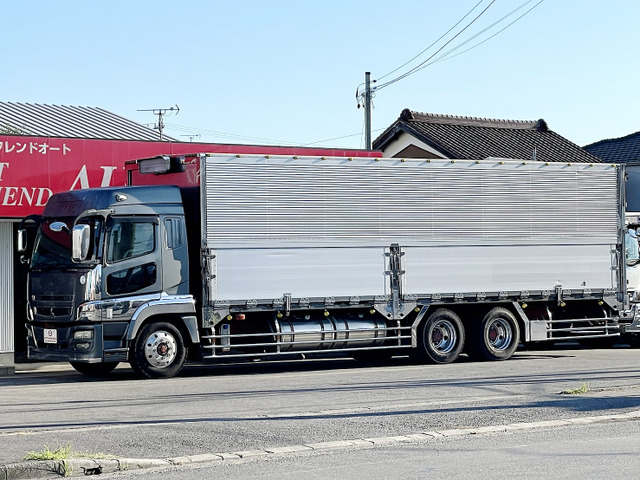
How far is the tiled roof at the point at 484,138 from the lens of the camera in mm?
38312

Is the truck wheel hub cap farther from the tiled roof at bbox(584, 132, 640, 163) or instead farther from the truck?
the tiled roof at bbox(584, 132, 640, 163)

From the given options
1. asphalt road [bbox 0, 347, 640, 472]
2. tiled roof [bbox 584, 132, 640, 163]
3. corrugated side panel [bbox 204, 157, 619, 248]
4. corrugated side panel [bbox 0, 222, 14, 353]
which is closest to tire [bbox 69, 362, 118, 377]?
asphalt road [bbox 0, 347, 640, 472]

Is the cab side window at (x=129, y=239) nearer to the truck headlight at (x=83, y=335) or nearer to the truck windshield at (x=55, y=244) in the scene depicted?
the truck windshield at (x=55, y=244)

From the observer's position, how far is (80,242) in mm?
17219

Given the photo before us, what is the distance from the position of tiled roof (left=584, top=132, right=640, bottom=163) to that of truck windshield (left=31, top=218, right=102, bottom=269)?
27201 mm

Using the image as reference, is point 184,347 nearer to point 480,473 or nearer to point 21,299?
point 21,299

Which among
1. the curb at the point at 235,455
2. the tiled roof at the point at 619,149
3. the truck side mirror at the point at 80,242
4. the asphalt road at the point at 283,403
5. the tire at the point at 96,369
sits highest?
the tiled roof at the point at 619,149

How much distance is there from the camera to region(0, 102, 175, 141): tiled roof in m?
27.7

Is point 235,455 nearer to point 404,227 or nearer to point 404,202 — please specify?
point 404,227

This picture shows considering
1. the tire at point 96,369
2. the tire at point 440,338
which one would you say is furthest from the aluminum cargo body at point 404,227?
the tire at point 96,369

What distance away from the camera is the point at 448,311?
20.4 meters

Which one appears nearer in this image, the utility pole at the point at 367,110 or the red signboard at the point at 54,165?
the red signboard at the point at 54,165

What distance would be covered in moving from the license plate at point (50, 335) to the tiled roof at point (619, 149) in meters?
27.8

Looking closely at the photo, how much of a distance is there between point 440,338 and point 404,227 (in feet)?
7.48
